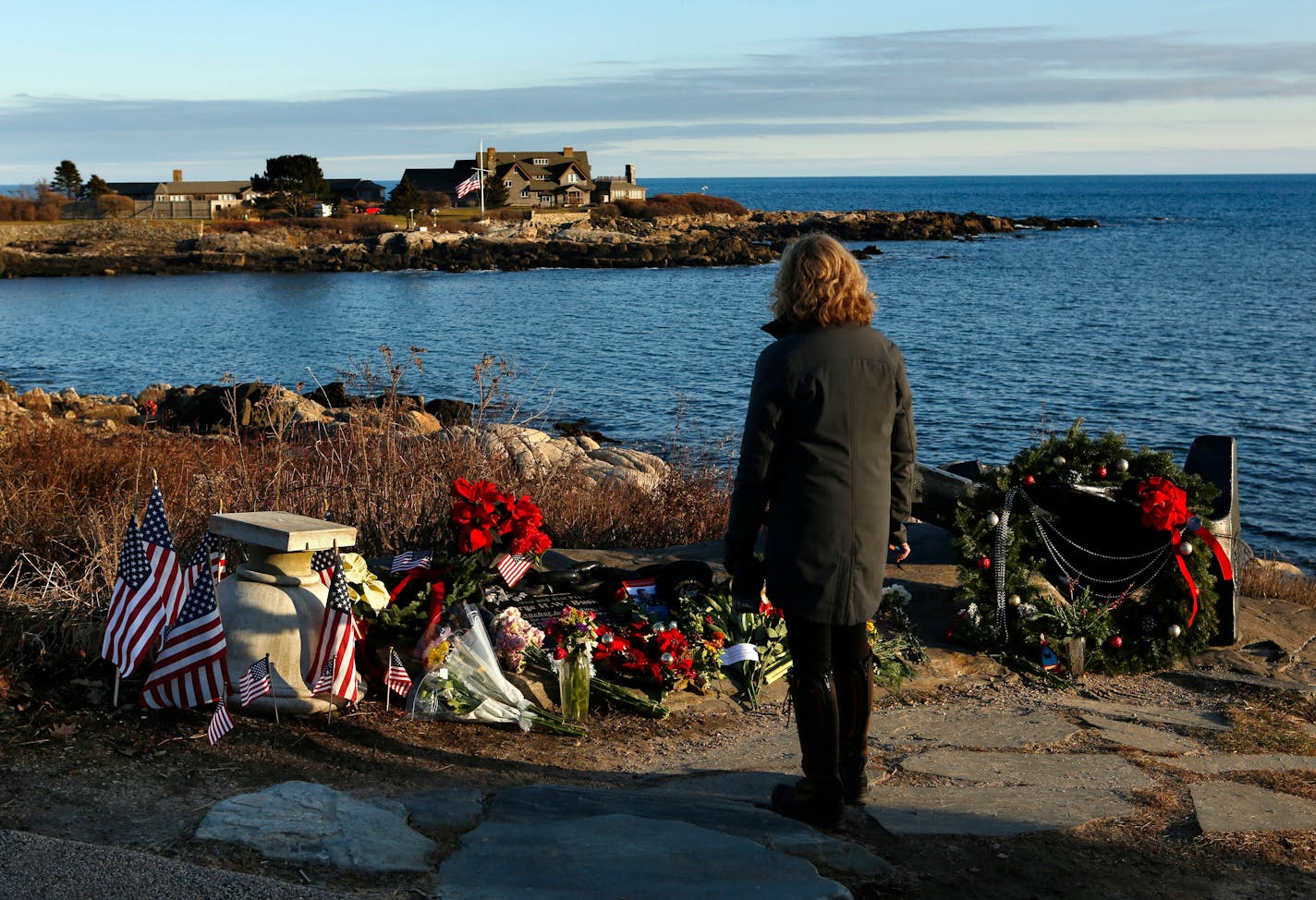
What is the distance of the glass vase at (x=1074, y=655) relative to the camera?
6852 mm

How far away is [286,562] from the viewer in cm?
555

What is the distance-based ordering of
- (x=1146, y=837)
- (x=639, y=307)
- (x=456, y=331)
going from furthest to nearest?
(x=639, y=307) < (x=456, y=331) < (x=1146, y=837)

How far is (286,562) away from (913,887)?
125 inches

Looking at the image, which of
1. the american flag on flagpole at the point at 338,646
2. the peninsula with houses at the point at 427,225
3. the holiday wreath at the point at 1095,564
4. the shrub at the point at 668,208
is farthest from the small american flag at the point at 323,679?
the shrub at the point at 668,208

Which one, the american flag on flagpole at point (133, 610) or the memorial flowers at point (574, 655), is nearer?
the american flag on flagpole at point (133, 610)

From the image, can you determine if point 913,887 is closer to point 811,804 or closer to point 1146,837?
point 811,804

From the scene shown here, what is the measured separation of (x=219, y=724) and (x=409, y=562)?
5.71ft

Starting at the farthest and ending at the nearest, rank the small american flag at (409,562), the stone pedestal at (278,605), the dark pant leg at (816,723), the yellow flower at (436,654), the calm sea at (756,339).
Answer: the calm sea at (756,339) < the small american flag at (409,562) < the yellow flower at (436,654) < the stone pedestal at (278,605) < the dark pant leg at (816,723)

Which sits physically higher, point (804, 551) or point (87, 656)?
point (804, 551)

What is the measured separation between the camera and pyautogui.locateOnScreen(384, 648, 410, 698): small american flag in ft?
18.2

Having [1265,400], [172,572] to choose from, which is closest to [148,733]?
[172,572]

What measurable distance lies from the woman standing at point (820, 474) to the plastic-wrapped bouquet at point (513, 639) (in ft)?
6.35

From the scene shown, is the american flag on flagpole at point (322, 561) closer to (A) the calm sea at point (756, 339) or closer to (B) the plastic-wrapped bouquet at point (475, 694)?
(B) the plastic-wrapped bouquet at point (475, 694)

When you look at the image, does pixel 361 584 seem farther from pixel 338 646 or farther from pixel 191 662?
pixel 191 662
